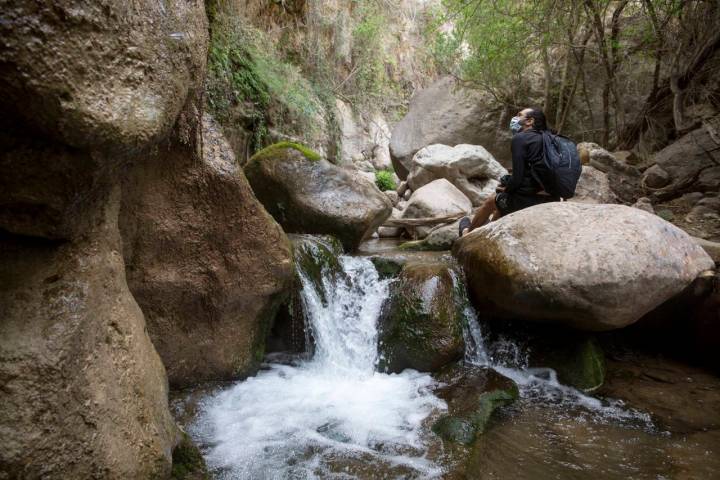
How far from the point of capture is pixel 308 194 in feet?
17.5

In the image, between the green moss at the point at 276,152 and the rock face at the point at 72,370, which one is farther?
the green moss at the point at 276,152

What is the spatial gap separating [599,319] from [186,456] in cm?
321

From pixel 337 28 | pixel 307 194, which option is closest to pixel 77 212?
pixel 307 194

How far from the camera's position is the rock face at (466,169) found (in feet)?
28.6

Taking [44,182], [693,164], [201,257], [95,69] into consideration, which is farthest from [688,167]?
[44,182]

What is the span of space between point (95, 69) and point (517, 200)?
13.8ft

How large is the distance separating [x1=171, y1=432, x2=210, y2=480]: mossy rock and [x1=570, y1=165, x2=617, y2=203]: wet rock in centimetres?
585

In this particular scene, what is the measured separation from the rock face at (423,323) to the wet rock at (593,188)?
125 inches

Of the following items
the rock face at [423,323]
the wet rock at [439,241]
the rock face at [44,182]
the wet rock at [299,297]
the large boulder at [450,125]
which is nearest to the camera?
the rock face at [44,182]

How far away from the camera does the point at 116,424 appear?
72.0 inches

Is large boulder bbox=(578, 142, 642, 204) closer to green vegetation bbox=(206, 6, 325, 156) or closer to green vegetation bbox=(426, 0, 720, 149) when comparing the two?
green vegetation bbox=(426, 0, 720, 149)

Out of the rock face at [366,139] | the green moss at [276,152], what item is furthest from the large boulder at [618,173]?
the rock face at [366,139]

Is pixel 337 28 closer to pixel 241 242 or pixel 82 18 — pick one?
pixel 241 242

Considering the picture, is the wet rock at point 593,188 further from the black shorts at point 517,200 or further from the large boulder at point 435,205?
the black shorts at point 517,200
